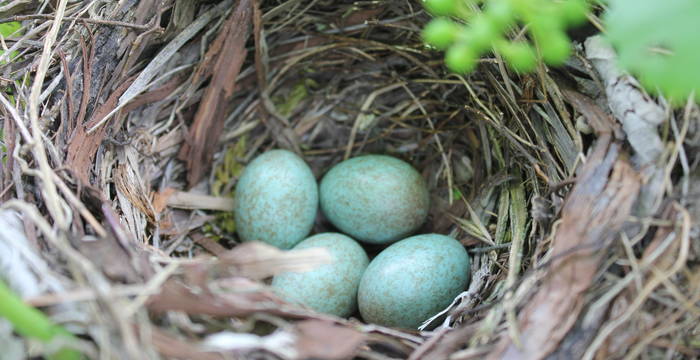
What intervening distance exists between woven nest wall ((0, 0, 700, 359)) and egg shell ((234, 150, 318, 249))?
0.39 feet

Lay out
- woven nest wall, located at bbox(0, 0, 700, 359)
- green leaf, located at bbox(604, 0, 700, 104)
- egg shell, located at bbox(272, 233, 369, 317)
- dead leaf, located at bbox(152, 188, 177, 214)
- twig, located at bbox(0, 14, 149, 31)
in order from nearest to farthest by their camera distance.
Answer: green leaf, located at bbox(604, 0, 700, 104)
woven nest wall, located at bbox(0, 0, 700, 359)
twig, located at bbox(0, 14, 149, 31)
egg shell, located at bbox(272, 233, 369, 317)
dead leaf, located at bbox(152, 188, 177, 214)

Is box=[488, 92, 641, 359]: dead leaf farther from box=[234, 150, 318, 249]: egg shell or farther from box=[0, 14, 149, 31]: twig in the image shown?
box=[0, 14, 149, 31]: twig

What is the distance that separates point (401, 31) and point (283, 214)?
55cm

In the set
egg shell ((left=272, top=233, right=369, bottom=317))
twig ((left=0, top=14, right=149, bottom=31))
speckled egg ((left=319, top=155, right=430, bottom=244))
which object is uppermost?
twig ((left=0, top=14, right=149, bottom=31))

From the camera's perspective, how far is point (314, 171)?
167 cm

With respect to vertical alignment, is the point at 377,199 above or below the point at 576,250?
below

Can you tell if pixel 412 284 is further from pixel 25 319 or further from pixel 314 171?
pixel 25 319

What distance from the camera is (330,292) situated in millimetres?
1272

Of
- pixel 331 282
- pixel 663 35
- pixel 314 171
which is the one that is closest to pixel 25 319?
pixel 331 282

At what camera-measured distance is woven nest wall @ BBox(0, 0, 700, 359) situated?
2.70ft

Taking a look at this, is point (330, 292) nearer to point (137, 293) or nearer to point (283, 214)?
point (283, 214)

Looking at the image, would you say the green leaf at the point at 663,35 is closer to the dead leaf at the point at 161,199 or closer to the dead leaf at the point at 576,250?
the dead leaf at the point at 576,250

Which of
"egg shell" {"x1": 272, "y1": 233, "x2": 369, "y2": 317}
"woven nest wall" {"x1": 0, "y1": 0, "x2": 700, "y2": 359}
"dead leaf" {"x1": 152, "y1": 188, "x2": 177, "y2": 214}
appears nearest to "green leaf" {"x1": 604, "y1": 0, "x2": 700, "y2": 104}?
"woven nest wall" {"x1": 0, "y1": 0, "x2": 700, "y2": 359}

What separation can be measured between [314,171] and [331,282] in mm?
468
